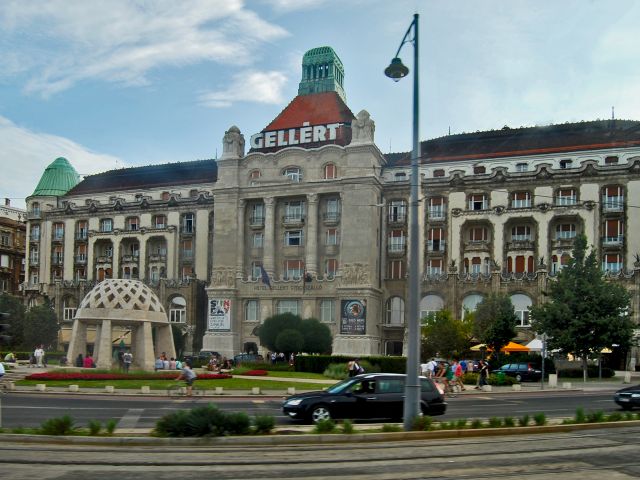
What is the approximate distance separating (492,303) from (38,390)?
4075 cm

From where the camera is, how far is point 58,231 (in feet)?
336

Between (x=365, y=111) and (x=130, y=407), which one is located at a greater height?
(x=365, y=111)

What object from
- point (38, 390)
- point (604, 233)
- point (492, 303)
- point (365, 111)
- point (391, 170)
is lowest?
point (38, 390)

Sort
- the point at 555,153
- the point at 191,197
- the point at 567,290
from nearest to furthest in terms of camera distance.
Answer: the point at 567,290
the point at 555,153
the point at 191,197

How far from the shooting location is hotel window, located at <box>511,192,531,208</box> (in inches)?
3125

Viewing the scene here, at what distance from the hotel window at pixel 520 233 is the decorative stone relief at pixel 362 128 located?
17.6 meters

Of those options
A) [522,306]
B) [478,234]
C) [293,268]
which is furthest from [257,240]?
[522,306]

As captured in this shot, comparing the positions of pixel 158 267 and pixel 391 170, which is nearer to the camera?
pixel 391 170

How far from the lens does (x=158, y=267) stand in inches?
3760

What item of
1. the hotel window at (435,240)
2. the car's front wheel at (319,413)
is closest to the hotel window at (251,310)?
the hotel window at (435,240)

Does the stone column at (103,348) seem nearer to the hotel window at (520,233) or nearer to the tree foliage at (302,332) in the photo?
the tree foliage at (302,332)

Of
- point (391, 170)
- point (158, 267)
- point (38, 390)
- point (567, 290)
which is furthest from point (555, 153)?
point (38, 390)

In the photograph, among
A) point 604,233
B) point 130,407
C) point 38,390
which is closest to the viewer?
point 130,407

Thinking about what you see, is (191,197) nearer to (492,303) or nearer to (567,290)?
(492,303)
